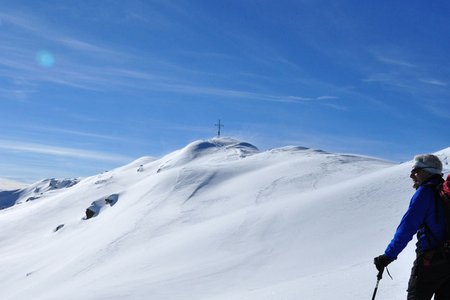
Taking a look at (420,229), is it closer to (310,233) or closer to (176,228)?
(310,233)

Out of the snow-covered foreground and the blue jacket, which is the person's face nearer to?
the blue jacket

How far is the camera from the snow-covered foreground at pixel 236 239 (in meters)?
11.8

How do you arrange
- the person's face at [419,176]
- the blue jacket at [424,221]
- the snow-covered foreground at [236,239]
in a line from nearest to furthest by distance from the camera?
the blue jacket at [424,221] → the person's face at [419,176] → the snow-covered foreground at [236,239]

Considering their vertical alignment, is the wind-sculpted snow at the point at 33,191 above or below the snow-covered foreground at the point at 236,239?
above

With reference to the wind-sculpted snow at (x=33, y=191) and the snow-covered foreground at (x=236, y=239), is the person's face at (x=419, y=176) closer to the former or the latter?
the snow-covered foreground at (x=236, y=239)

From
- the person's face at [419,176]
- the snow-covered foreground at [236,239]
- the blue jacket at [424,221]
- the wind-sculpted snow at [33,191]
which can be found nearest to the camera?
the blue jacket at [424,221]

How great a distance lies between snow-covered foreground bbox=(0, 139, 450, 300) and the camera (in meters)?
11.8

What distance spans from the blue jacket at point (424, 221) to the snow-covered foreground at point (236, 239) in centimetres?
214

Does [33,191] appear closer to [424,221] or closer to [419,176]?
[419,176]

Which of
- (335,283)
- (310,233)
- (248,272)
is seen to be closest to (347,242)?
(310,233)

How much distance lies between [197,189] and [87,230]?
7802 millimetres

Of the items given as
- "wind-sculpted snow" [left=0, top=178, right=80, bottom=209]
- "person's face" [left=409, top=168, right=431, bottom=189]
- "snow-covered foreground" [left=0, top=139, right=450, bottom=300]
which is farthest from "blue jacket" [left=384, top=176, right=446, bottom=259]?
"wind-sculpted snow" [left=0, top=178, right=80, bottom=209]

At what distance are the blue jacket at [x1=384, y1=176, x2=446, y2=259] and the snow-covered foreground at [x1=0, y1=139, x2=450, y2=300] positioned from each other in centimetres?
214

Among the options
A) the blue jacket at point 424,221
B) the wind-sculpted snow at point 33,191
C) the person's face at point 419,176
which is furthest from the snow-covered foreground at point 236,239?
the wind-sculpted snow at point 33,191
